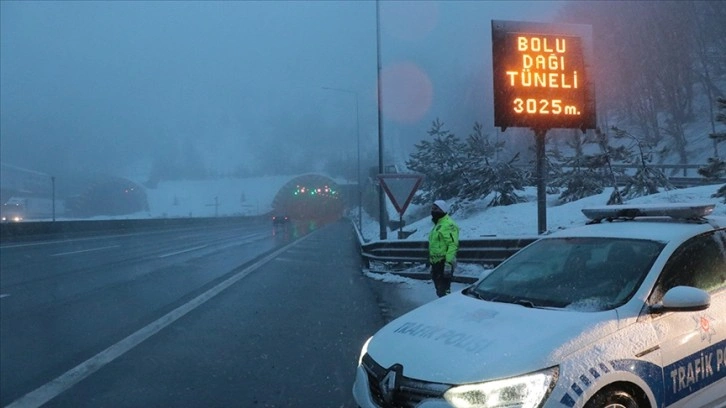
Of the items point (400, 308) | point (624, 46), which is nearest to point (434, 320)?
point (400, 308)

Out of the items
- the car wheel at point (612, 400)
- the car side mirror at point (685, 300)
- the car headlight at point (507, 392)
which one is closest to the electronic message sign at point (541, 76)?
the car side mirror at point (685, 300)

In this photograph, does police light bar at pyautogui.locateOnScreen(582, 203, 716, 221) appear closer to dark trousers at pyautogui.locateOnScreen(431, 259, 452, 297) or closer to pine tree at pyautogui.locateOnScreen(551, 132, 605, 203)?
→ dark trousers at pyautogui.locateOnScreen(431, 259, 452, 297)

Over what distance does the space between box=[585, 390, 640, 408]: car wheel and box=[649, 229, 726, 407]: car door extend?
11.6 inches

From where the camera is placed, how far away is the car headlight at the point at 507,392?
3.24 metres

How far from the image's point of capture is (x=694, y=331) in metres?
3.98

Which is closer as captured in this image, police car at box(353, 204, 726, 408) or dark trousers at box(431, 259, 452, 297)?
police car at box(353, 204, 726, 408)

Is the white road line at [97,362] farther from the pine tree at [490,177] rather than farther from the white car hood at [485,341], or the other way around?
the pine tree at [490,177]

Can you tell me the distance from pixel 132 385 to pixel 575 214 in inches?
544

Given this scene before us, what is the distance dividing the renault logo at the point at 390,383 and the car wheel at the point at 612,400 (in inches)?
40.3

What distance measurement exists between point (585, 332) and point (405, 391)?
1.06 metres

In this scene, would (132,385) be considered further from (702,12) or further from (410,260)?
Result: (702,12)

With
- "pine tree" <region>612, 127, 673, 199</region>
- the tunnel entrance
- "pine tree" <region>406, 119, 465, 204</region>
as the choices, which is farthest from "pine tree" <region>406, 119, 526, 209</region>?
the tunnel entrance

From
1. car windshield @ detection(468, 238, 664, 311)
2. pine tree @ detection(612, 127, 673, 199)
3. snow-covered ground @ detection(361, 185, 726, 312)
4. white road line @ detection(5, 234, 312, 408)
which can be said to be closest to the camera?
car windshield @ detection(468, 238, 664, 311)

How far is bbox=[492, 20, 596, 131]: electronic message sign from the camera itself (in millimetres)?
12297
